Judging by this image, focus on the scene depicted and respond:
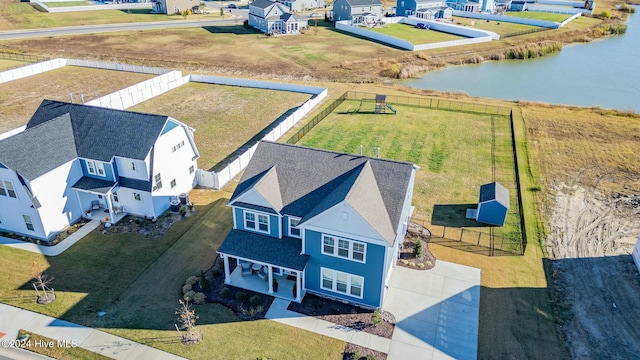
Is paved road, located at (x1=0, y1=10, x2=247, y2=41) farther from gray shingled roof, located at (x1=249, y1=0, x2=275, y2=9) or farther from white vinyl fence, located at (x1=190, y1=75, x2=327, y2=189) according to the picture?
white vinyl fence, located at (x1=190, y1=75, x2=327, y2=189)

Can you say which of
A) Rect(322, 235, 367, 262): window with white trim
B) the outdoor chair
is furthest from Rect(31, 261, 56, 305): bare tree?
Rect(322, 235, 367, 262): window with white trim

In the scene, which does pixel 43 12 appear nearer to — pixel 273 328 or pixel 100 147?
pixel 100 147

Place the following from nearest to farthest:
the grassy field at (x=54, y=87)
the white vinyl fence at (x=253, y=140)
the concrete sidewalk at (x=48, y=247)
Result: the concrete sidewalk at (x=48, y=247), the white vinyl fence at (x=253, y=140), the grassy field at (x=54, y=87)

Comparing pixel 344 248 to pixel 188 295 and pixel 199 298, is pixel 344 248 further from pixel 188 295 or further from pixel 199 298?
pixel 188 295

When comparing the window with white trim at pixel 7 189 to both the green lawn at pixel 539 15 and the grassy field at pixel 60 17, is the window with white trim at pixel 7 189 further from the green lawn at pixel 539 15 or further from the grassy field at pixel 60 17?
the green lawn at pixel 539 15

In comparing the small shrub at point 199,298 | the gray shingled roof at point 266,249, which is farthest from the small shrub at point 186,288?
the gray shingled roof at point 266,249

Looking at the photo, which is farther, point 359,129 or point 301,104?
point 301,104

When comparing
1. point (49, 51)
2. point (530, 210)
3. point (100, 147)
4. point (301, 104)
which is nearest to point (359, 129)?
point (301, 104)
